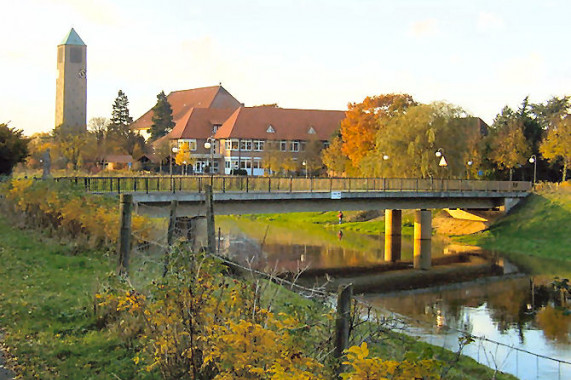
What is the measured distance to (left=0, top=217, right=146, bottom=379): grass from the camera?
27.2 feet

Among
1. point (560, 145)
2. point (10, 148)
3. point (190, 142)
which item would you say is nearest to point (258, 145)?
point (190, 142)

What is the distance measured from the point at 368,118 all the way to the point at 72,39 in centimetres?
6405

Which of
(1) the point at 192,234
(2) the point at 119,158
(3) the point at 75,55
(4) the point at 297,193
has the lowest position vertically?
(1) the point at 192,234

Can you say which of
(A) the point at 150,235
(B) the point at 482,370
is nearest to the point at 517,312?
(B) the point at 482,370

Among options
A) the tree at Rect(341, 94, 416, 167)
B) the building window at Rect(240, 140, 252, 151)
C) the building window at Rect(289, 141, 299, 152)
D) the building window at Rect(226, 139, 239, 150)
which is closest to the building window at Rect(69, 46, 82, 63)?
the building window at Rect(226, 139, 239, 150)

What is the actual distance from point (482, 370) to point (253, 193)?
61.7 ft

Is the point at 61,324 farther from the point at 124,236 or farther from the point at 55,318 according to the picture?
the point at 124,236

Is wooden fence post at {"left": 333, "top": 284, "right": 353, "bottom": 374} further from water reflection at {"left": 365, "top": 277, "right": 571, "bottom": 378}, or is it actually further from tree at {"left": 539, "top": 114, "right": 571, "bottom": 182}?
tree at {"left": 539, "top": 114, "right": 571, "bottom": 182}

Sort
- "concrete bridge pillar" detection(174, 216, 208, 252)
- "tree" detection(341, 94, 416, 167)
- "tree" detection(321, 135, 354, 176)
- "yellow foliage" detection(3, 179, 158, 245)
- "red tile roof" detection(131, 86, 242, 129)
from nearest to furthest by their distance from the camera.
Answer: "concrete bridge pillar" detection(174, 216, 208, 252)
"yellow foliage" detection(3, 179, 158, 245)
"tree" detection(341, 94, 416, 167)
"tree" detection(321, 135, 354, 176)
"red tile roof" detection(131, 86, 242, 129)

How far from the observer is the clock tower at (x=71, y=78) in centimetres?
10675

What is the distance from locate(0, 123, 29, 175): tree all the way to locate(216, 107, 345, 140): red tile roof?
5088cm

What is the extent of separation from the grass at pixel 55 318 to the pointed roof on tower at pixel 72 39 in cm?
9793

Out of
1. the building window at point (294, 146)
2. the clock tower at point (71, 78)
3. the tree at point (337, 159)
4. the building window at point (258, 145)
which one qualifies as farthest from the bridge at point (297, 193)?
the clock tower at point (71, 78)

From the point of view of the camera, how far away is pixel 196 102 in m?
113
